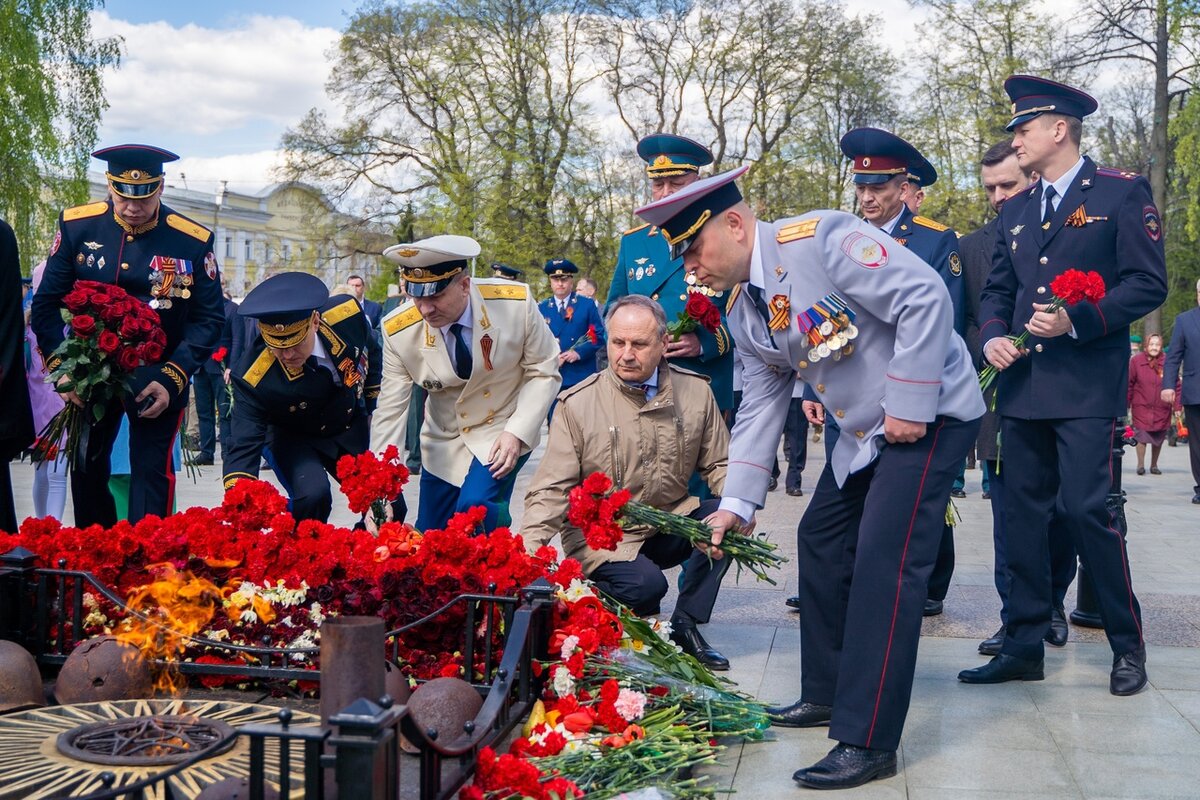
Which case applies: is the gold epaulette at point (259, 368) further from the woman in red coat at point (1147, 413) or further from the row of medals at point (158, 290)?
the woman in red coat at point (1147, 413)

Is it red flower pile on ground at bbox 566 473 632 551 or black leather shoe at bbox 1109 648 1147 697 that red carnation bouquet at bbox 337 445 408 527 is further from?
black leather shoe at bbox 1109 648 1147 697

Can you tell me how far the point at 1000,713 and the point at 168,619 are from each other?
125 inches

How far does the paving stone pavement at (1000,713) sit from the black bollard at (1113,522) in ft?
0.33

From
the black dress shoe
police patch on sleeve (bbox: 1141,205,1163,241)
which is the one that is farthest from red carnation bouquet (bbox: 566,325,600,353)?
the black dress shoe

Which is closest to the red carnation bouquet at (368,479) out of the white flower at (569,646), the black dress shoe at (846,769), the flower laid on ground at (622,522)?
the flower laid on ground at (622,522)

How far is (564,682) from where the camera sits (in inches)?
170

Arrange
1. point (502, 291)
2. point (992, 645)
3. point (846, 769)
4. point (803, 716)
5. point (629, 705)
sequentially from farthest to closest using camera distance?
point (502, 291) < point (992, 645) < point (803, 716) < point (629, 705) < point (846, 769)

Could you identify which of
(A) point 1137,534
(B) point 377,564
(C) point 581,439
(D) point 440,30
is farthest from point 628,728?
(D) point 440,30

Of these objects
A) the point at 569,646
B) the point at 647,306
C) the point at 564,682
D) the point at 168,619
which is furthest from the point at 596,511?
the point at 168,619

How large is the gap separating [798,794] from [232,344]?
475 inches

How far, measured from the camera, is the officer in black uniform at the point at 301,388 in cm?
615

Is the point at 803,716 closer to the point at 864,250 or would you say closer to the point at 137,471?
the point at 864,250

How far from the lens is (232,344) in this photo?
14.8m

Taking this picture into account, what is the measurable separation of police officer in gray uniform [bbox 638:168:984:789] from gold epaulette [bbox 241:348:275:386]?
2.86 meters
